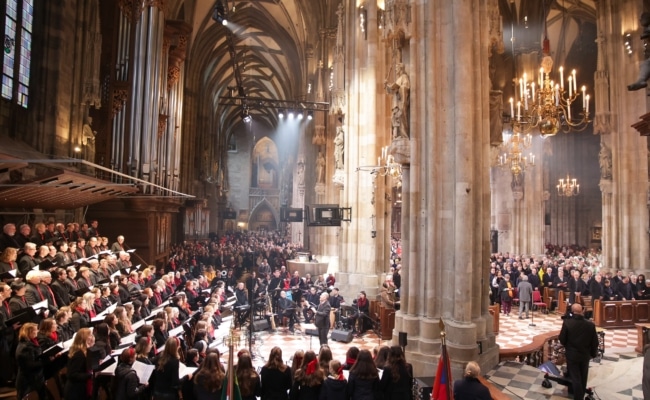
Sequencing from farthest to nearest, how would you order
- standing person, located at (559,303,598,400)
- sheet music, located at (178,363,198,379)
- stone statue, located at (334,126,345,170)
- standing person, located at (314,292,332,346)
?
stone statue, located at (334,126,345,170) < standing person, located at (314,292,332,346) < standing person, located at (559,303,598,400) < sheet music, located at (178,363,198,379)

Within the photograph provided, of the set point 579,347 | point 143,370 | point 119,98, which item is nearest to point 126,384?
point 143,370

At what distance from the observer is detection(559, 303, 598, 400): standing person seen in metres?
6.42

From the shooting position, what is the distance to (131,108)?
13742mm

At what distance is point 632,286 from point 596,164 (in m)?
21.2

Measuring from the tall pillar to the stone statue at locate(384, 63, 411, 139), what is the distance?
22cm

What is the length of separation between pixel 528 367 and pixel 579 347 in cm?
201

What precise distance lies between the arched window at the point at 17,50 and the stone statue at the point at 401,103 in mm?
9209

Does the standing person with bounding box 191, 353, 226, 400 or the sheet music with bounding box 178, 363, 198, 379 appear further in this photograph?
the sheet music with bounding box 178, 363, 198, 379

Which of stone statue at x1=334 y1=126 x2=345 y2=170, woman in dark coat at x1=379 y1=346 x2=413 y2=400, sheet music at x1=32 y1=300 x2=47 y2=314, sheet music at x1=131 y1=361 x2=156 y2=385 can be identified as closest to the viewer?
sheet music at x1=131 y1=361 x2=156 y2=385

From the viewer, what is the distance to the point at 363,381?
5047 millimetres

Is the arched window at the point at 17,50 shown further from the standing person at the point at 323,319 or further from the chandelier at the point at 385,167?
the chandelier at the point at 385,167

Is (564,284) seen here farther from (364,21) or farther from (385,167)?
(364,21)

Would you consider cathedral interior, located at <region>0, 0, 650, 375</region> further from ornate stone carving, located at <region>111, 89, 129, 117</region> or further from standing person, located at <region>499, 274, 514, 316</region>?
standing person, located at <region>499, 274, 514, 316</region>

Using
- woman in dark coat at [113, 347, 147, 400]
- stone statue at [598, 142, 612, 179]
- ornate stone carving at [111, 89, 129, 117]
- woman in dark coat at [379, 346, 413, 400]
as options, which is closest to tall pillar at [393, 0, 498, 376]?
woman in dark coat at [379, 346, 413, 400]
